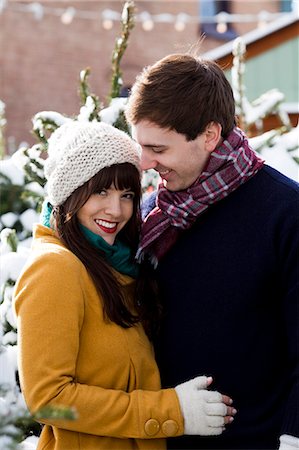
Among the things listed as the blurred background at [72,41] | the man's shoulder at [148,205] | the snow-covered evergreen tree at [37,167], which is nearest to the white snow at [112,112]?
the snow-covered evergreen tree at [37,167]

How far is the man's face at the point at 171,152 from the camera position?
3.05m

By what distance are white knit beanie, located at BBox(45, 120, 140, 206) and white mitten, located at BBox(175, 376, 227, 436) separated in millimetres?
750

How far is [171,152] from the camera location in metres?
3.06

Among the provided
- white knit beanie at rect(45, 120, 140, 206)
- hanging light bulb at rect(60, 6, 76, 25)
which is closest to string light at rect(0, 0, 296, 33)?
hanging light bulb at rect(60, 6, 76, 25)

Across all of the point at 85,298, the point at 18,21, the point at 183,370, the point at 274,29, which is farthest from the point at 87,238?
the point at 18,21

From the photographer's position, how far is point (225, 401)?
3.01 metres

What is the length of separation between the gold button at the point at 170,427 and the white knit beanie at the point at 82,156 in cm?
80

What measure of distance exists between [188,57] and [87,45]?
17468 millimetres

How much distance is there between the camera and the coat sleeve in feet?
9.23

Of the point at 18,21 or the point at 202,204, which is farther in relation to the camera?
the point at 18,21

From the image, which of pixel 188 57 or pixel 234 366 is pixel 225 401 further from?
pixel 188 57

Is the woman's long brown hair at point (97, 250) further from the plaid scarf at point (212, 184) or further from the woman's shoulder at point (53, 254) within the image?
the plaid scarf at point (212, 184)

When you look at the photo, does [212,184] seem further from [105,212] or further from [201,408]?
[201,408]

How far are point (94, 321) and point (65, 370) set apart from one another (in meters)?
0.21
